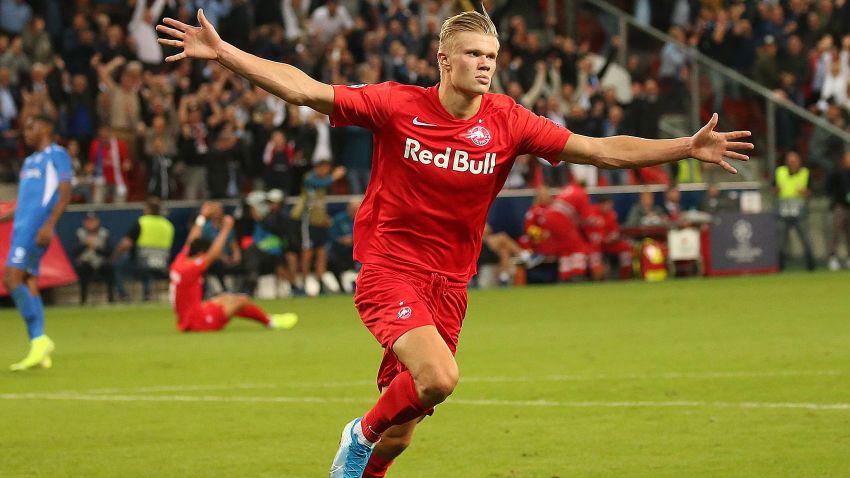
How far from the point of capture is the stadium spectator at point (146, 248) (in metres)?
25.1

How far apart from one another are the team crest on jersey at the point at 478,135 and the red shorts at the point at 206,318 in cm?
1215

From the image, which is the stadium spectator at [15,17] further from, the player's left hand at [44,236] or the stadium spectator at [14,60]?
the player's left hand at [44,236]

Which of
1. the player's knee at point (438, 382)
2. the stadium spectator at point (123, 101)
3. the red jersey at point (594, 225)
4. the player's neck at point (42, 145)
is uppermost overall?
the player's knee at point (438, 382)

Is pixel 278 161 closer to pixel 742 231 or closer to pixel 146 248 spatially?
pixel 146 248

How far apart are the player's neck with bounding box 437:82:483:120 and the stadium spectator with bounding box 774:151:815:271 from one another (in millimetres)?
22373

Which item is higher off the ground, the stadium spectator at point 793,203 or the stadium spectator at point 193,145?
the stadium spectator at point 193,145

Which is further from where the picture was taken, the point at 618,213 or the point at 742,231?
the point at 618,213

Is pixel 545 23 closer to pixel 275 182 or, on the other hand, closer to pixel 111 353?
pixel 275 182

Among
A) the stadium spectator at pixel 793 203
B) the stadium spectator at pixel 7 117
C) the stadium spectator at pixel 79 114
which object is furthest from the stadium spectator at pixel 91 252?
the stadium spectator at pixel 793 203

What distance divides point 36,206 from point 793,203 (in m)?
17.7

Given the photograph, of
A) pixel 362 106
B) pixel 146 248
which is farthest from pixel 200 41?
pixel 146 248

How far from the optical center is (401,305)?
7152mm

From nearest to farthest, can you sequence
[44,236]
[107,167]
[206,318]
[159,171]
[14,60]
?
[44,236], [206,318], [107,167], [159,171], [14,60]

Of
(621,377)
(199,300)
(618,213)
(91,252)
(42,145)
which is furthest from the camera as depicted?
(618,213)
